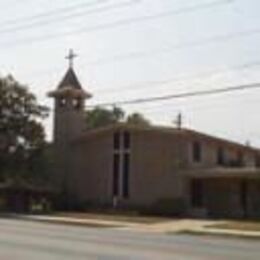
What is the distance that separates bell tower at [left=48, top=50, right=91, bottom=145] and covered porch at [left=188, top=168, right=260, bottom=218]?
12207mm

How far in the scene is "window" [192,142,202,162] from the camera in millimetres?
54844

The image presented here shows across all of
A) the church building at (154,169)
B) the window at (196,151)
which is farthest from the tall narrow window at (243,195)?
the window at (196,151)

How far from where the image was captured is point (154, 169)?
55469 mm

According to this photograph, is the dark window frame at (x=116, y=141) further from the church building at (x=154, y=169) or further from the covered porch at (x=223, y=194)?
the covered porch at (x=223, y=194)

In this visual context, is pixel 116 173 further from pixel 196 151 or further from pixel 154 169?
pixel 196 151

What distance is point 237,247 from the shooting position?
87.3 ft

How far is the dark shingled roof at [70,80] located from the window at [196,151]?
1392cm

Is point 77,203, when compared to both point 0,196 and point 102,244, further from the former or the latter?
point 102,244

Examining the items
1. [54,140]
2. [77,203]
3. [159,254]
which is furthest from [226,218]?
[159,254]

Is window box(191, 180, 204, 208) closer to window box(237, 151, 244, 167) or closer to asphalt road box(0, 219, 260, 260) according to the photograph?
window box(237, 151, 244, 167)

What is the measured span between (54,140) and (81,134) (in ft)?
8.67

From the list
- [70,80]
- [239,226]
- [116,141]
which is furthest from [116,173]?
[239,226]

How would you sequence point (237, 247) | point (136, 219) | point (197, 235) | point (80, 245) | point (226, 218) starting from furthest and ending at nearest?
point (226, 218), point (136, 219), point (197, 235), point (237, 247), point (80, 245)

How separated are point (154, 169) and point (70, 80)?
13923mm
